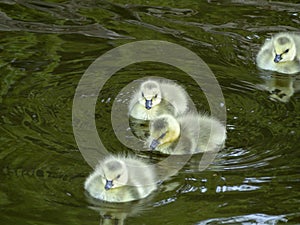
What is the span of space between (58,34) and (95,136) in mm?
1462

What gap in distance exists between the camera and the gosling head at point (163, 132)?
399cm

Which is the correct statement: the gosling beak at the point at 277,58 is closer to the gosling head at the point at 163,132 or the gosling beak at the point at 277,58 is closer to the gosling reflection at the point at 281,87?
the gosling reflection at the point at 281,87

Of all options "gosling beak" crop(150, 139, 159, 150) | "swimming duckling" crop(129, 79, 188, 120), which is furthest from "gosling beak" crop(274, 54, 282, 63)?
"gosling beak" crop(150, 139, 159, 150)

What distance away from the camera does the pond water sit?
3.45 metres

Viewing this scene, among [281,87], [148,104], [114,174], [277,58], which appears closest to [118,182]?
[114,174]

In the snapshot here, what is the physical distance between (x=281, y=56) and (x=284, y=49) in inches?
1.9

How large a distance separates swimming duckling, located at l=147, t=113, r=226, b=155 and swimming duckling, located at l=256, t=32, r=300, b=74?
42.1 inches

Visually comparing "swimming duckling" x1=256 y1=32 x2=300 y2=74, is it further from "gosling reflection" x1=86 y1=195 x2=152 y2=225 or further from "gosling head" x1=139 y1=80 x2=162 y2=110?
"gosling reflection" x1=86 y1=195 x2=152 y2=225

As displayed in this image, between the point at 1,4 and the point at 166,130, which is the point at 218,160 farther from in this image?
the point at 1,4

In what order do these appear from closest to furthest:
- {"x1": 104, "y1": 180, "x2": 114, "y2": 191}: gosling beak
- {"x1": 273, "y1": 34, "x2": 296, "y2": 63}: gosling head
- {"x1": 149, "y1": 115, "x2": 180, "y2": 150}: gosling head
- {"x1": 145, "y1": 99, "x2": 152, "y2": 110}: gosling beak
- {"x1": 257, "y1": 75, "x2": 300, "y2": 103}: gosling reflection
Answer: {"x1": 104, "y1": 180, "x2": 114, "y2": 191}: gosling beak, {"x1": 149, "y1": 115, "x2": 180, "y2": 150}: gosling head, {"x1": 145, "y1": 99, "x2": 152, "y2": 110}: gosling beak, {"x1": 257, "y1": 75, "x2": 300, "y2": 103}: gosling reflection, {"x1": 273, "y1": 34, "x2": 296, "y2": 63}: gosling head

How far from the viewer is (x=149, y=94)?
4359mm

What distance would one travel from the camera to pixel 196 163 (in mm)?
3881

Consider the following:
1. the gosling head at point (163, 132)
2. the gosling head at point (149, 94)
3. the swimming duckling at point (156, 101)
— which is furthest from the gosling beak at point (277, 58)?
the gosling head at point (163, 132)

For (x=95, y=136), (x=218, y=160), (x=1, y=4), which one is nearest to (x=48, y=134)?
(x=95, y=136)
